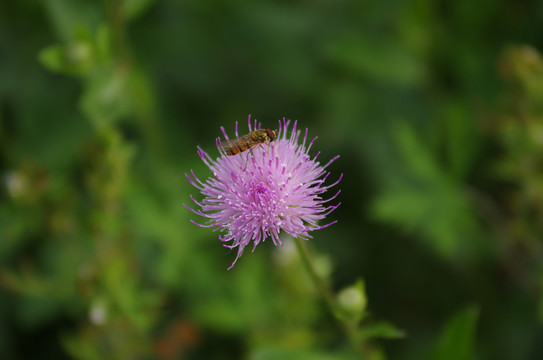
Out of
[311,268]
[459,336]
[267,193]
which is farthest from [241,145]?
[459,336]

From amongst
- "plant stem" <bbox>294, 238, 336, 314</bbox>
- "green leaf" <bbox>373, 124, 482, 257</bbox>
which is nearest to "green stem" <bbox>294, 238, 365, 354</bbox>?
"plant stem" <bbox>294, 238, 336, 314</bbox>

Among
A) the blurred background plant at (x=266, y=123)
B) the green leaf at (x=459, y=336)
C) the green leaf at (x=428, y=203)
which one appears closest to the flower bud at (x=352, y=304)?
the green leaf at (x=459, y=336)

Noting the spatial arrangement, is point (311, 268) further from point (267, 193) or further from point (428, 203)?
point (428, 203)

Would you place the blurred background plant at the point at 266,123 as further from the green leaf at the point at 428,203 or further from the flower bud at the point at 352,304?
the flower bud at the point at 352,304

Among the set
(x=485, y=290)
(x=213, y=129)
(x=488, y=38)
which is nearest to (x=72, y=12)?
(x=213, y=129)

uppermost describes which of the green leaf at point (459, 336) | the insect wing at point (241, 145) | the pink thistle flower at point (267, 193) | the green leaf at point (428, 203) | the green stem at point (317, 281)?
the green leaf at point (428, 203)

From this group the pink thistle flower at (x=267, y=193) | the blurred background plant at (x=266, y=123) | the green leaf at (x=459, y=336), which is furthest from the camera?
the blurred background plant at (x=266, y=123)

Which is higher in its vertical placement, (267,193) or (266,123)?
(266,123)
